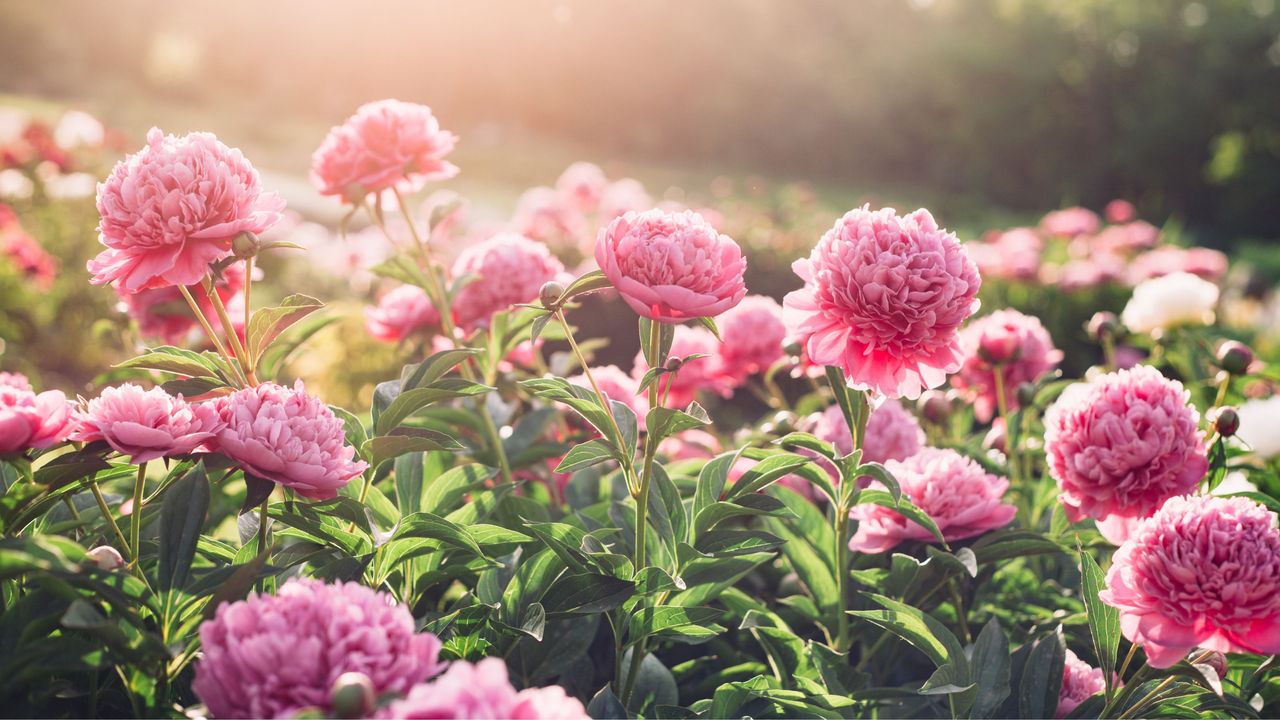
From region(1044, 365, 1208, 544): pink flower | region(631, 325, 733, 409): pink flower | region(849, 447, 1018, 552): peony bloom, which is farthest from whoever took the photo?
region(631, 325, 733, 409): pink flower

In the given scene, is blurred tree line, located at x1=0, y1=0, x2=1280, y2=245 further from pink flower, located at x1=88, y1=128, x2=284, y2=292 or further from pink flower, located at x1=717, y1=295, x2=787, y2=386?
pink flower, located at x1=88, y1=128, x2=284, y2=292

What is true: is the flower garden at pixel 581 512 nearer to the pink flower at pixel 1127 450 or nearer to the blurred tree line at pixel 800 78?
the pink flower at pixel 1127 450

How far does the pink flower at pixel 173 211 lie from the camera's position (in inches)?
39.0

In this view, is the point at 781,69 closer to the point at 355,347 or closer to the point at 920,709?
the point at 355,347

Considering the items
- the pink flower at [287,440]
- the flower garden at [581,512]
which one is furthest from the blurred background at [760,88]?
the pink flower at [287,440]

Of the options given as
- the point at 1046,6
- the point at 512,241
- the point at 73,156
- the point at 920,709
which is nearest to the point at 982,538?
the point at 920,709

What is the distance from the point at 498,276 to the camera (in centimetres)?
164

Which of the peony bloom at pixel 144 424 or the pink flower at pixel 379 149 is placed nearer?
the peony bloom at pixel 144 424

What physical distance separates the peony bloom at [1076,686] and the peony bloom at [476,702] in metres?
0.80

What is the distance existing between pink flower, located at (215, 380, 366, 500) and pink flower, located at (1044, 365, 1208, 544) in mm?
864

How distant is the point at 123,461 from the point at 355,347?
232cm

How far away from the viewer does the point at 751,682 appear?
106cm

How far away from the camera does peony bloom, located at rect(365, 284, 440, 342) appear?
174cm

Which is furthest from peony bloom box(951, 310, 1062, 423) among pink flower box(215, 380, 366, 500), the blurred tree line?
the blurred tree line
